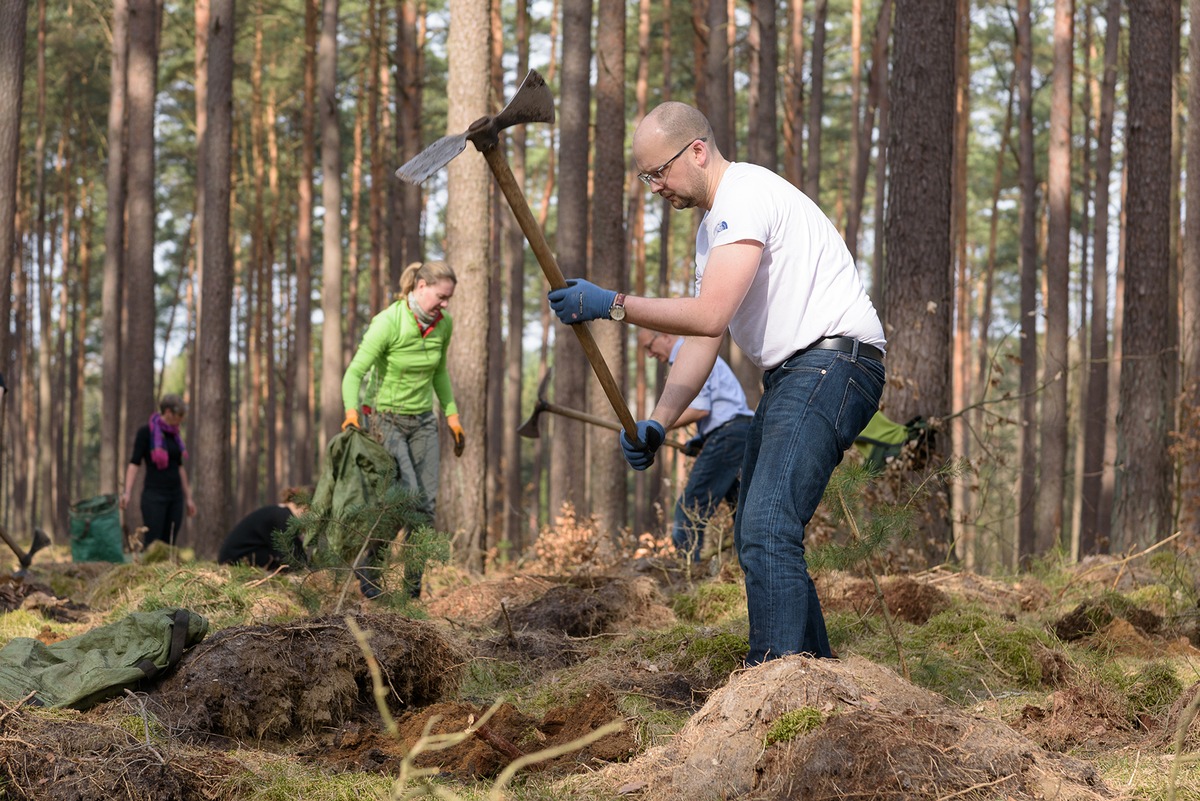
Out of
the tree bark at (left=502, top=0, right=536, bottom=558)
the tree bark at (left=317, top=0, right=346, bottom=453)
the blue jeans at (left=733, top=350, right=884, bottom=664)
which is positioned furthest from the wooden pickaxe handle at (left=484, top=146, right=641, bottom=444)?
the tree bark at (left=502, top=0, right=536, bottom=558)

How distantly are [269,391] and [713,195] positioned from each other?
95.8 ft

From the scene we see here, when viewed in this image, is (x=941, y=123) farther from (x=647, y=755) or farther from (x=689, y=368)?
(x=647, y=755)

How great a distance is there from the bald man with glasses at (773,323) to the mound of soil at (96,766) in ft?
5.66

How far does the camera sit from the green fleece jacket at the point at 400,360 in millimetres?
7113

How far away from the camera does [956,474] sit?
16.1 feet

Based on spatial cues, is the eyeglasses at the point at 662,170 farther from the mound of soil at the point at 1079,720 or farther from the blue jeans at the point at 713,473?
the blue jeans at the point at 713,473

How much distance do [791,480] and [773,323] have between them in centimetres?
55

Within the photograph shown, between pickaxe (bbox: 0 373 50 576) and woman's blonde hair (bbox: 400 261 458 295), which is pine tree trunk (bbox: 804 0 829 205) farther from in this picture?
pickaxe (bbox: 0 373 50 576)

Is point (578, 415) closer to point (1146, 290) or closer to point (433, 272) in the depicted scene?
point (433, 272)

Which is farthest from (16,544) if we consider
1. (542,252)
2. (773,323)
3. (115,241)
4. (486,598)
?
(115,241)

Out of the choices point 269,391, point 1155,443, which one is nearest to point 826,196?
point 269,391

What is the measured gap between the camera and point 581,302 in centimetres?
396

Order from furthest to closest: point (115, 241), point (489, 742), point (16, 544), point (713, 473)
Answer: point (115, 241), point (713, 473), point (16, 544), point (489, 742)

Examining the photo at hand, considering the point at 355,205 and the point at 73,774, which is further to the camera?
the point at 355,205
